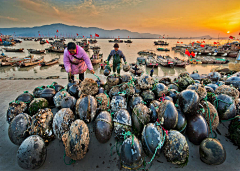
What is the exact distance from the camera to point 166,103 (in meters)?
2.76

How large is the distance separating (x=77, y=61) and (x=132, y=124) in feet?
12.5

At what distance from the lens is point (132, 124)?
→ 3.04 metres

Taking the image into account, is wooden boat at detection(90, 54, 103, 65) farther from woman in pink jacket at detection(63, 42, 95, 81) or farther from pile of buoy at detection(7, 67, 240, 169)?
pile of buoy at detection(7, 67, 240, 169)

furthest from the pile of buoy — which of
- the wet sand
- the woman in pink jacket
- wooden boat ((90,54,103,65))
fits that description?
wooden boat ((90,54,103,65))

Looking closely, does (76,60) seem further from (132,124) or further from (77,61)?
(132,124)

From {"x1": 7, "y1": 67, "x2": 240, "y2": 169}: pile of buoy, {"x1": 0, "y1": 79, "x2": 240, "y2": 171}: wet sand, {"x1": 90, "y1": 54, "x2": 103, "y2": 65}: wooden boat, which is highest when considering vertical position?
{"x1": 90, "y1": 54, "x2": 103, "y2": 65}: wooden boat

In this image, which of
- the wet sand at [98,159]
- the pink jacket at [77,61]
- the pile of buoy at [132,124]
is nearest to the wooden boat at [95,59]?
the pink jacket at [77,61]

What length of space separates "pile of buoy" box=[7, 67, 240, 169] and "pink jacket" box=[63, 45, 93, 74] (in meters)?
1.42

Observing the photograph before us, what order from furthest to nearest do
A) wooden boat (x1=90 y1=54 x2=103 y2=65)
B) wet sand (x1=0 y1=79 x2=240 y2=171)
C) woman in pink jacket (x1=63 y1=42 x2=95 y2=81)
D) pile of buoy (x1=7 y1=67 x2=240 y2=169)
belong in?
wooden boat (x1=90 y1=54 x2=103 y2=65), woman in pink jacket (x1=63 y1=42 x2=95 y2=81), wet sand (x1=0 y1=79 x2=240 y2=171), pile of buoy (x1=7 y1=67 x2=240 y2=169)

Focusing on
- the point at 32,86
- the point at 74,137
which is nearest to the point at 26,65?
the point at 32,86

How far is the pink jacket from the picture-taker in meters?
4.84

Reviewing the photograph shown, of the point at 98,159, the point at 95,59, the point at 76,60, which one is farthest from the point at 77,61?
the point at 95,59

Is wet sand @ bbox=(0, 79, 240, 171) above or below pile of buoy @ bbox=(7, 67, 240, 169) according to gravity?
below

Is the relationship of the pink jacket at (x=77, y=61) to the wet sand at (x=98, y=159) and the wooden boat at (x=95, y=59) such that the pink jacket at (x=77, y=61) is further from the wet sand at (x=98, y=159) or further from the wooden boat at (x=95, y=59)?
the wooden boat at (x=95, y=59)
